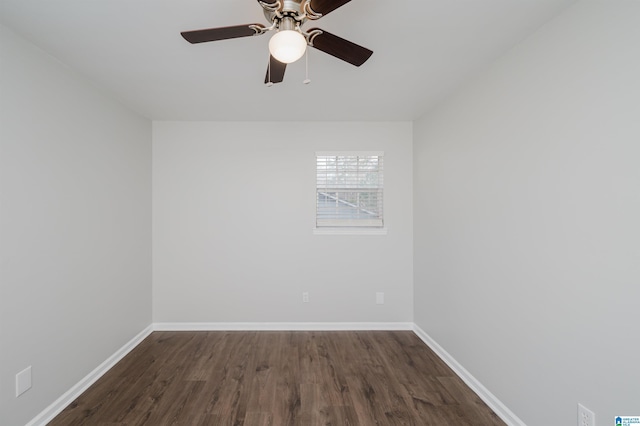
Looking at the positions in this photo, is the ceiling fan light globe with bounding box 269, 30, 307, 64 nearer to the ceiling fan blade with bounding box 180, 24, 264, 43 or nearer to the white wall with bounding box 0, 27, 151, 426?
the ceiling fan blade with bounding box 180, 24, 264, 43

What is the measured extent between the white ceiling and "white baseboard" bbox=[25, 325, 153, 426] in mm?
2426

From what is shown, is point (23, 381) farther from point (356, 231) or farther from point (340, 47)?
point (356, 231)

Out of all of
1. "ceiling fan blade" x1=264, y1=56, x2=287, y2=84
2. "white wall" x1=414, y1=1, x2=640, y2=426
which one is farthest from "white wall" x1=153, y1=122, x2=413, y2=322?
"ceiling fan blade" x1=264, y1=56, x2=287, y2=84

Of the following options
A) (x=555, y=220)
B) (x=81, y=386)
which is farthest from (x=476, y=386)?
(x=81, y=386)

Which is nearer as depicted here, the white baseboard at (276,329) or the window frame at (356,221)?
the white baseboard at (276,329)

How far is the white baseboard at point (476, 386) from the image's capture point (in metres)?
1.83

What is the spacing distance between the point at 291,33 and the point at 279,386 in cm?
241

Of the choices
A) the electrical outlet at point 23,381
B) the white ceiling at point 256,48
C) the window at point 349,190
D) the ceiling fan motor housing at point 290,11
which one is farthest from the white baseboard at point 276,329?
the ceiling fan motor housing at point 290,11

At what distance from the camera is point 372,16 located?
1.52 meters

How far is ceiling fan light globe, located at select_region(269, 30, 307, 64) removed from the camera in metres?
1.11

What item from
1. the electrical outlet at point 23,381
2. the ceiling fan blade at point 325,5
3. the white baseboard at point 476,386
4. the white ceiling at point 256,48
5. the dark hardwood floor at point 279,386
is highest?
the white ceiling at point 256,48

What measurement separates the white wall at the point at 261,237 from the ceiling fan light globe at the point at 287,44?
2138 millimetres

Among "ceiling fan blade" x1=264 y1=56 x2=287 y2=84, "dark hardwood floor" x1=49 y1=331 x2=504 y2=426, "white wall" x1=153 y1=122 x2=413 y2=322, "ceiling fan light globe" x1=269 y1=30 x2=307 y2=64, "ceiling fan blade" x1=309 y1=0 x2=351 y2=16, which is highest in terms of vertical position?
"ceiling fan blade" x1=309 y1=0 x2=351 y2=16

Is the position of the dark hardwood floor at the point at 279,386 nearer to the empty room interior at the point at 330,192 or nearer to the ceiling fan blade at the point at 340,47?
the empty room interior at the point at 330,192
